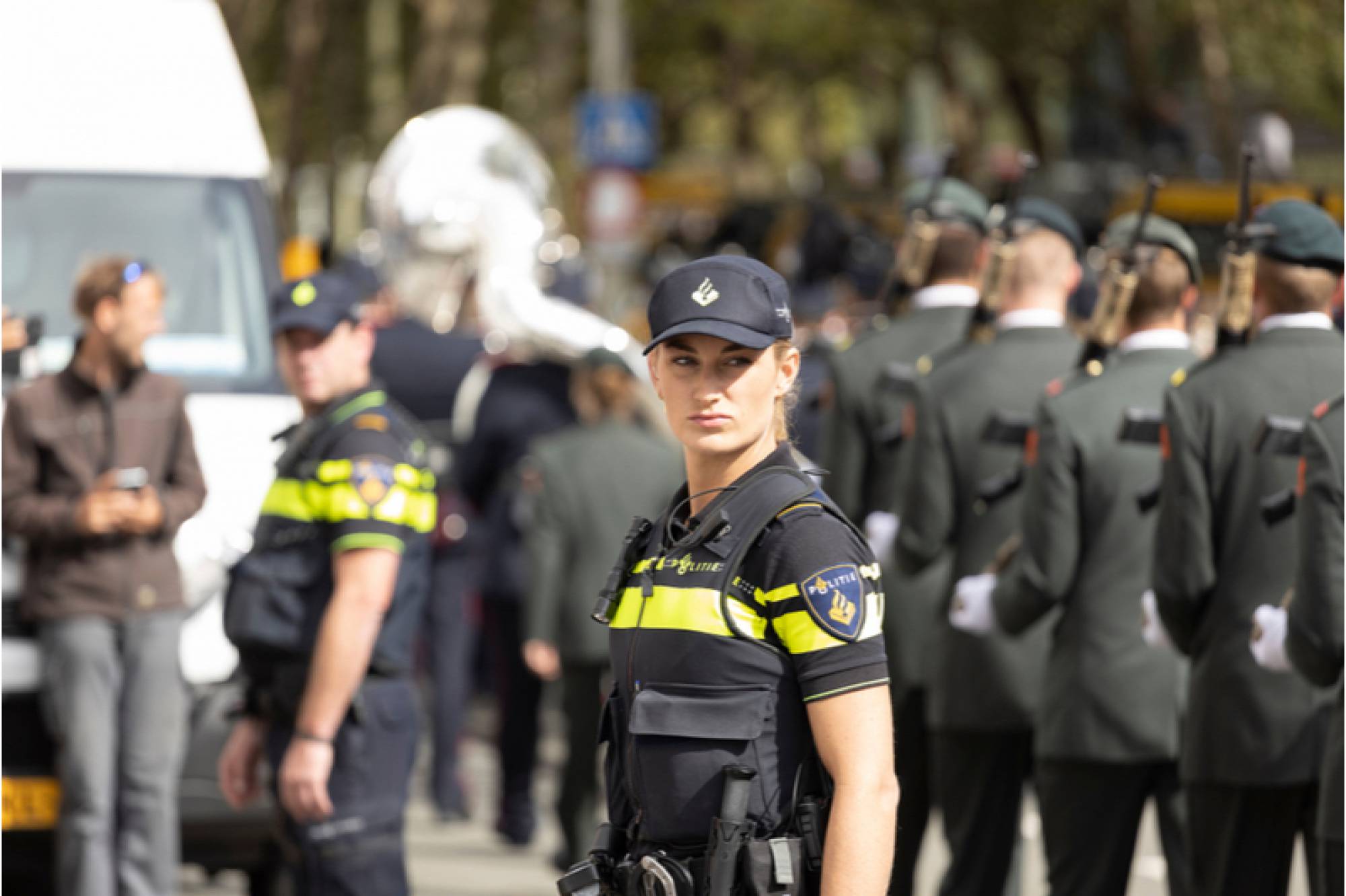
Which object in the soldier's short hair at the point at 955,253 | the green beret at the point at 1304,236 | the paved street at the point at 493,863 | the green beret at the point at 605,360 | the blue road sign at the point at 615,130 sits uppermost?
the blue road sign at the point at 615,130

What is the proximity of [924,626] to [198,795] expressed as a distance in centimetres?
231

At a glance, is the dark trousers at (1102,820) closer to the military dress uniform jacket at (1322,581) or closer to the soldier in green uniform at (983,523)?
the soldier in green uniform at (983,523)

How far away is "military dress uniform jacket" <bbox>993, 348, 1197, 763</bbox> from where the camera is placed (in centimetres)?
612

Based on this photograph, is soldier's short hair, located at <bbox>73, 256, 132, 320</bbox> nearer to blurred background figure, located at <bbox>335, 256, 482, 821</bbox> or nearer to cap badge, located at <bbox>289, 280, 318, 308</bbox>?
cap badge, located at <bbox>289, 280, 318, 308</bbox>

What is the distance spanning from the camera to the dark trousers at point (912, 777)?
7145 millimetres

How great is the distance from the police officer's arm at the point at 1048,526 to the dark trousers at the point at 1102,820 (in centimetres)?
43

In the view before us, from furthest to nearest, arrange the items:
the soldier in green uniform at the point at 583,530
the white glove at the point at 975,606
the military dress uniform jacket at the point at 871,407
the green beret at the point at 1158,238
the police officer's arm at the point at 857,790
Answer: the soldier in green uniform at the point at 583,530 < the military dress uniform jacket at the point at 871,407 < the white glove at the point at 975,606 < the green beret at the point at 1158,238 < the police officer's arm at the point at 857,790

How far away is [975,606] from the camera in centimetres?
654

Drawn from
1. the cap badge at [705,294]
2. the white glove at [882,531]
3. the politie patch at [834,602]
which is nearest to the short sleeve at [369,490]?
the white glove at [882,531]

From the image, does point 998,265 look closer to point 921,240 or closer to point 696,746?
point 921,240

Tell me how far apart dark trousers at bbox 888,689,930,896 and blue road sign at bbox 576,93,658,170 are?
48.7 ft

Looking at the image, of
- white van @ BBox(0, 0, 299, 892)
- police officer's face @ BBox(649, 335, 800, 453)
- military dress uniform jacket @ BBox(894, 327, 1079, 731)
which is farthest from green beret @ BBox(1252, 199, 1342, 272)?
white van @ BBox(0, 0, 299, 892)

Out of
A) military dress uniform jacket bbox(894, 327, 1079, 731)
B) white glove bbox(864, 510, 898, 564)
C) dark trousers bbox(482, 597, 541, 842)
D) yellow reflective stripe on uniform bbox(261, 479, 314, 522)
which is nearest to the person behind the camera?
yellow reflective stripe on uniform bbox(261, 479, 314, 522)

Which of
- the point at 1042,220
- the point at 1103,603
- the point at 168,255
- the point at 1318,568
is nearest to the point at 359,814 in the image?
the point at 1103,603
